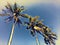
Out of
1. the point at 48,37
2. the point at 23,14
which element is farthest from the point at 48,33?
the point at 23,14

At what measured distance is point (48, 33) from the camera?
62.4 m

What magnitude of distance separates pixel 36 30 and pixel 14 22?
5873mm

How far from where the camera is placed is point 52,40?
6341cm

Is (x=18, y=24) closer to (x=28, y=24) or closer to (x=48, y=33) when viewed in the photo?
(x=28, y=24)

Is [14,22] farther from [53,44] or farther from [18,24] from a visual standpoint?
[53,44]

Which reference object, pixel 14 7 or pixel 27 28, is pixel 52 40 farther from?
pixel 14 7

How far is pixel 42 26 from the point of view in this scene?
61.7 metres

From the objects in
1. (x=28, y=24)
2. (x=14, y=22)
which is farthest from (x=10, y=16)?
(x=28, y=24)

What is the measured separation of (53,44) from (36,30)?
4.66 metres

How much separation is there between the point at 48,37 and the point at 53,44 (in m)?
1.96

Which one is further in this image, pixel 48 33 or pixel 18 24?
pixel 48 33

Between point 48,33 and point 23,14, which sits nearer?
point 23,14

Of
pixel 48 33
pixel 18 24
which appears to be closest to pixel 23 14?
pixel 18 24

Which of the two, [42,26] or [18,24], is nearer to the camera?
[18,24]
